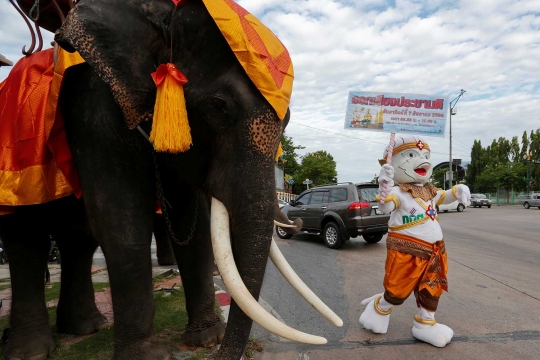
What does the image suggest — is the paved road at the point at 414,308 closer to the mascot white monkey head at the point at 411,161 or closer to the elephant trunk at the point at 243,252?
the elephant trunk at the point at 243,252

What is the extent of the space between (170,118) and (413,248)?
2.51 m

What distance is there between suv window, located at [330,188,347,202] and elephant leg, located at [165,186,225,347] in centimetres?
679

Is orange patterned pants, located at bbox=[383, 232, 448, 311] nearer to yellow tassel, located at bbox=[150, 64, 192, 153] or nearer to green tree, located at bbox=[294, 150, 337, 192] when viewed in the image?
yellow tassel, located at bbox=[150, 64, 192, 153]

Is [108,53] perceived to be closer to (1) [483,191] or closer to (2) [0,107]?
(2) [0,107]

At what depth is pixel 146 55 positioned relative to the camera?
2305 mm

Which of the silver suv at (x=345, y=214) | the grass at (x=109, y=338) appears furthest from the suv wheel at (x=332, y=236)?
the grass at (x=109, y=338)

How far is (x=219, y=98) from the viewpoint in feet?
6.79

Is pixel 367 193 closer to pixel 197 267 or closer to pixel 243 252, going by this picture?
pixel 197 267

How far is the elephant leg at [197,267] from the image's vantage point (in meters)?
3.05

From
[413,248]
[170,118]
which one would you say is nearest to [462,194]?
[413,248]

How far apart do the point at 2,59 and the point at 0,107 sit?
857 millimetres

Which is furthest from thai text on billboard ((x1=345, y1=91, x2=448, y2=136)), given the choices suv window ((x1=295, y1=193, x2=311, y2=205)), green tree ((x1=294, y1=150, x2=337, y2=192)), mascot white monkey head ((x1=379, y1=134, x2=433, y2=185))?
green tree ((x1=294, y1=150, x2=337, y2=192))

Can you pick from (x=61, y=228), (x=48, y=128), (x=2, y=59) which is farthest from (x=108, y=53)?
(x=2, y=59)

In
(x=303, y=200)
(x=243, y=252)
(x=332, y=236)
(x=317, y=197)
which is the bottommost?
(x=332, y=236)
